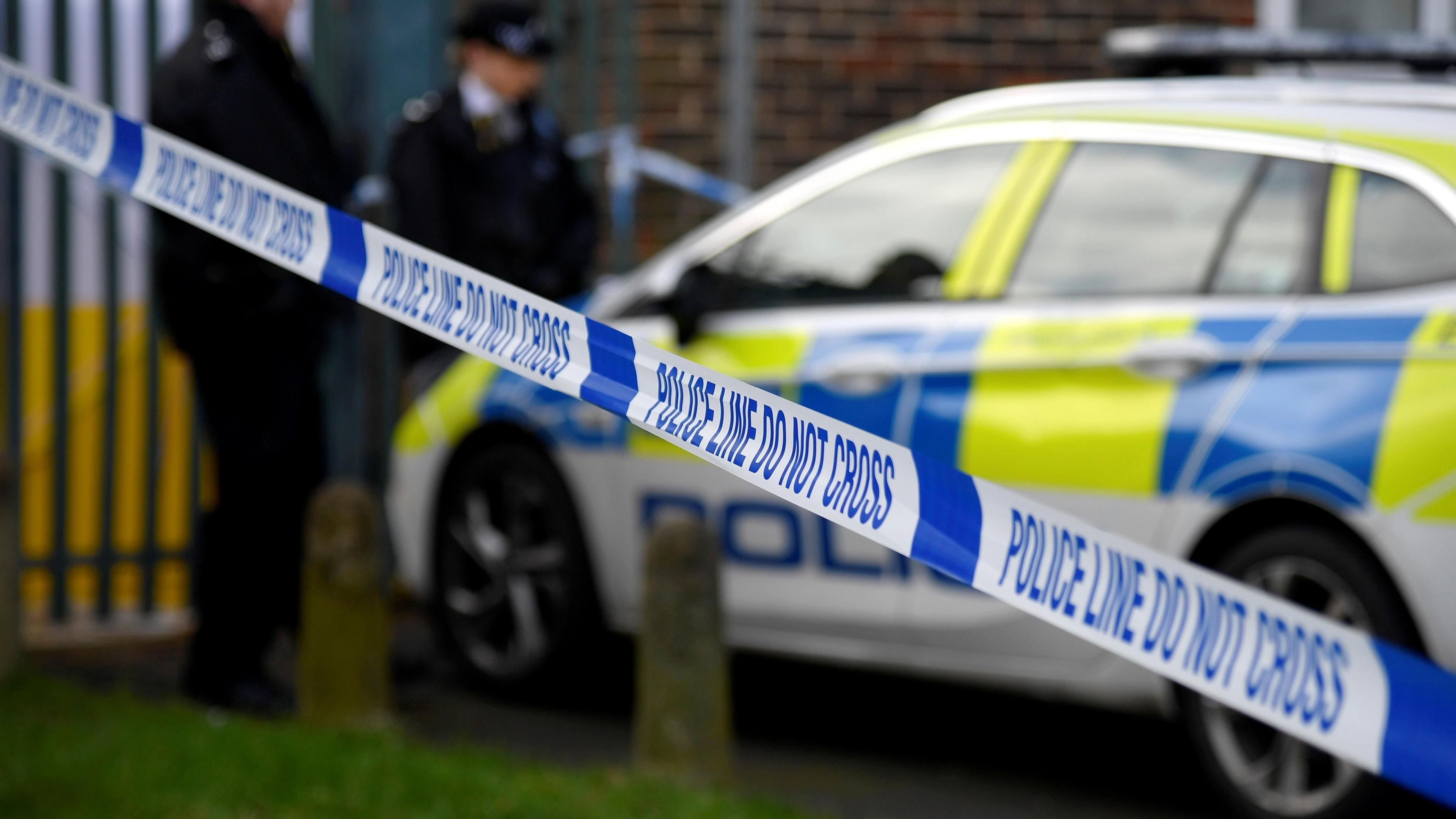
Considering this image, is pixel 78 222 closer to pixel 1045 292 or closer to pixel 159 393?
pixel 159 393

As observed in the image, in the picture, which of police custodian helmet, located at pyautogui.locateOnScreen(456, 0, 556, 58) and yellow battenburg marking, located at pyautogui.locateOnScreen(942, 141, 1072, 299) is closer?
yellow battenburg marking, located at pyautogui.locateOnScreen(942, 141, 1072, 299)

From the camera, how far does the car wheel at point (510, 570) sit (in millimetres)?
5430

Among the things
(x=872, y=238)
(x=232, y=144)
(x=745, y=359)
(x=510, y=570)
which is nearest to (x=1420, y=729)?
(x=872, y=238)

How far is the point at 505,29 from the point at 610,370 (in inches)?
157

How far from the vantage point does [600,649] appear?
5.74 m

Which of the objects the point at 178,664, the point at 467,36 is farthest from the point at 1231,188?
the point at 178,664

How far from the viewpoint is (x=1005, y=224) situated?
4672 mm

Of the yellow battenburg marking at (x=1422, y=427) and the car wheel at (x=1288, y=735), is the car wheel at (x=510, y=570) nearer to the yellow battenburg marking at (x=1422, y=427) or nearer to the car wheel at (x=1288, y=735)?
the car wheel at (x=1288, y=735)

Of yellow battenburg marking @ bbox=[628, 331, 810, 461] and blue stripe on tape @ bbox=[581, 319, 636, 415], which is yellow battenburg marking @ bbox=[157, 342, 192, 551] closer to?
yellow battenburg marking @ bbox=[628, 331, 810, 461]

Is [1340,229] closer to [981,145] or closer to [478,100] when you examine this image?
[981,145]

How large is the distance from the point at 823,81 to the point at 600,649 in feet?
12.8

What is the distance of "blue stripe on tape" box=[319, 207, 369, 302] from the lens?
2.80 meters

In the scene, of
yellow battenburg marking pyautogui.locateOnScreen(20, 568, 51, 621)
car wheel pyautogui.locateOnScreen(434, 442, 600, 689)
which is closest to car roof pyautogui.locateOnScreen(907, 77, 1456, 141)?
car wheel pyautogui.locateOnScreen(434, 442, 600, 689)

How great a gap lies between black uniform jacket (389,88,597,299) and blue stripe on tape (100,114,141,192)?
306 centimetres
